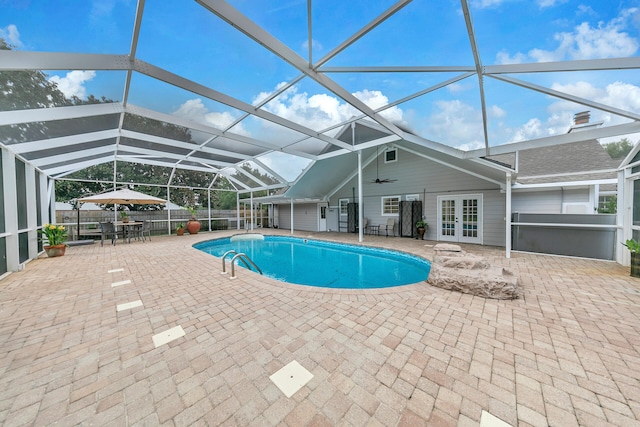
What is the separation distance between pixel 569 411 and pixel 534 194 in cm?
832

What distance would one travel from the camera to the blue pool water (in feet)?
18.7

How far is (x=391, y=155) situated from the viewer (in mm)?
10891

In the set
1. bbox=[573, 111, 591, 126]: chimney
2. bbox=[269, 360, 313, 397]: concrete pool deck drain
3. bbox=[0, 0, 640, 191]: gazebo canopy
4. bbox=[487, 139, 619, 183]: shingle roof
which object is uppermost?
bbox=[573, 111, 591, 126]: chimney

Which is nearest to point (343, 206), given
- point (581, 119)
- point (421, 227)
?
point (421, 227)

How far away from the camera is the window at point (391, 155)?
10703 millimetres

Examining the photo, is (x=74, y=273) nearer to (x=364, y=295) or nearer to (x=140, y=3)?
(x=140, y=3)

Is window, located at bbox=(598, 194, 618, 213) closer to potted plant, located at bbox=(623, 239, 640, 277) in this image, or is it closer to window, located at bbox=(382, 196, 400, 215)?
potted plant, located at bbox=(623, 239, 640, 277)

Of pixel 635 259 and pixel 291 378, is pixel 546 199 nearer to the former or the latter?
pixel 635 259

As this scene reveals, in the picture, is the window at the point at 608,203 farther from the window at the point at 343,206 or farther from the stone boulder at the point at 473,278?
the window at the point at 343,206

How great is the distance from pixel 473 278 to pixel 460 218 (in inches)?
253

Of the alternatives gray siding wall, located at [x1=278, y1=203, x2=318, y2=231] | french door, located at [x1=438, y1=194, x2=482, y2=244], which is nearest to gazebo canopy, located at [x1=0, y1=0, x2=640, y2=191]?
french door, located at [x1=438, y1=194, x2=482, y2=244]

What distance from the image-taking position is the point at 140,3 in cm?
248

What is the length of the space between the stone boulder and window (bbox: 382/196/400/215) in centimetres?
668

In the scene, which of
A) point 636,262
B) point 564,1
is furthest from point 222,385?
point 636,262
